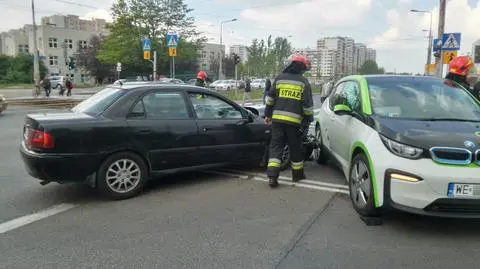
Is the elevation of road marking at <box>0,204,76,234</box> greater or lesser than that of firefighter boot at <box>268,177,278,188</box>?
lesser

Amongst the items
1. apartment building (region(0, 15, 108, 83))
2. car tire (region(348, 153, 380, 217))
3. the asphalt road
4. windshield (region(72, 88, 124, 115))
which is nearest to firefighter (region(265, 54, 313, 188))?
the asphalt road

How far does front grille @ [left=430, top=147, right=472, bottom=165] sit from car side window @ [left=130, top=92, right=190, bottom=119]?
324 centimetres

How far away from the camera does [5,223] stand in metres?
4.35

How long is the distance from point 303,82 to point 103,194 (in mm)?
3060

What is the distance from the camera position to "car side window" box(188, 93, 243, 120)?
19.3ft

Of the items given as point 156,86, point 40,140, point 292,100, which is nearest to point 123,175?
point 40,140

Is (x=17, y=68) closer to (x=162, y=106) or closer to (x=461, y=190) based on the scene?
(x=162, y=106)

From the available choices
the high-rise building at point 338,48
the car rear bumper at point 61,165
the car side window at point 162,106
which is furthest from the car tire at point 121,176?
the high-rise building at point 338,48

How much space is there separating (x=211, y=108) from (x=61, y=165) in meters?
2.22

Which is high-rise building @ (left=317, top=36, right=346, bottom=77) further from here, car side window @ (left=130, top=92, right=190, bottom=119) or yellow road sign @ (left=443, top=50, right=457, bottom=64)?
car side window @ (left=130, top=92, right=190, bottom=119)

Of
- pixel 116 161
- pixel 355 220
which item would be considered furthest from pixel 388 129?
pixel 116 161

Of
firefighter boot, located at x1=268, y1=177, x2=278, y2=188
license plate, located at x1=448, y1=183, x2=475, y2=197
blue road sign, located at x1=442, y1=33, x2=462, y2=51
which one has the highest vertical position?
blue road sign, located at x1=442, y1=33, x2=462, y2=51

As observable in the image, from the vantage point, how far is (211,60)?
309 feet

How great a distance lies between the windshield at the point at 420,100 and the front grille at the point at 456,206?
46.3 inches
